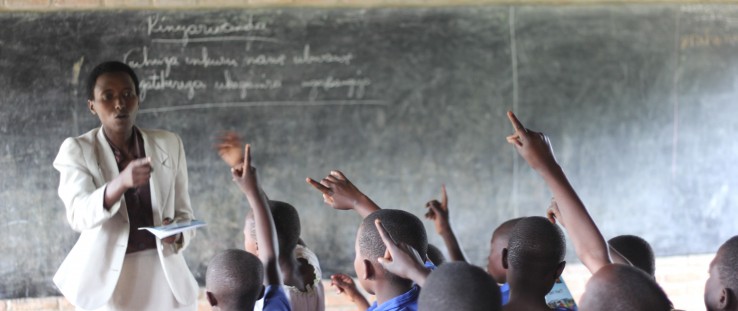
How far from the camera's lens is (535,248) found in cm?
184

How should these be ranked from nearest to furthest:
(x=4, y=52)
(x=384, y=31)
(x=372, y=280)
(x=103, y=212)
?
(x=372, y=280) < (x=103, y=212) < (x=4, y=52) < (x=384, y=31)

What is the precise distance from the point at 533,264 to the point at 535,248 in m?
0.04

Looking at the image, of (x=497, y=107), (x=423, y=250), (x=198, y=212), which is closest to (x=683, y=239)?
(x=497, y=107)

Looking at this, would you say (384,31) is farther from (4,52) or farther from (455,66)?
(4,52)

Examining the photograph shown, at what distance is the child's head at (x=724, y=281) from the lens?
1701 mm

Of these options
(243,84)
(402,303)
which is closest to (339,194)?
(402,303)

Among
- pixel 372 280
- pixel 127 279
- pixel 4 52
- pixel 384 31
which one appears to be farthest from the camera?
pixel 384 31

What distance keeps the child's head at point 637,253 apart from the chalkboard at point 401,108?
194cm

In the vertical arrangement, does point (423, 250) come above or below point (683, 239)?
above

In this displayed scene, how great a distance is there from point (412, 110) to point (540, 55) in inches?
27.8

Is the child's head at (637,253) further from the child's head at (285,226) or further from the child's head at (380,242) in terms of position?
the child's head at (285,226)

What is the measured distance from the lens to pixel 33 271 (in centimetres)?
403

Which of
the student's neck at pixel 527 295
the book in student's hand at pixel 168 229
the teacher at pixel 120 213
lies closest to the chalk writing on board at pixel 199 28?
the teacher at pixel 120 213

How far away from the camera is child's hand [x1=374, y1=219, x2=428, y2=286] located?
1.64 meters
